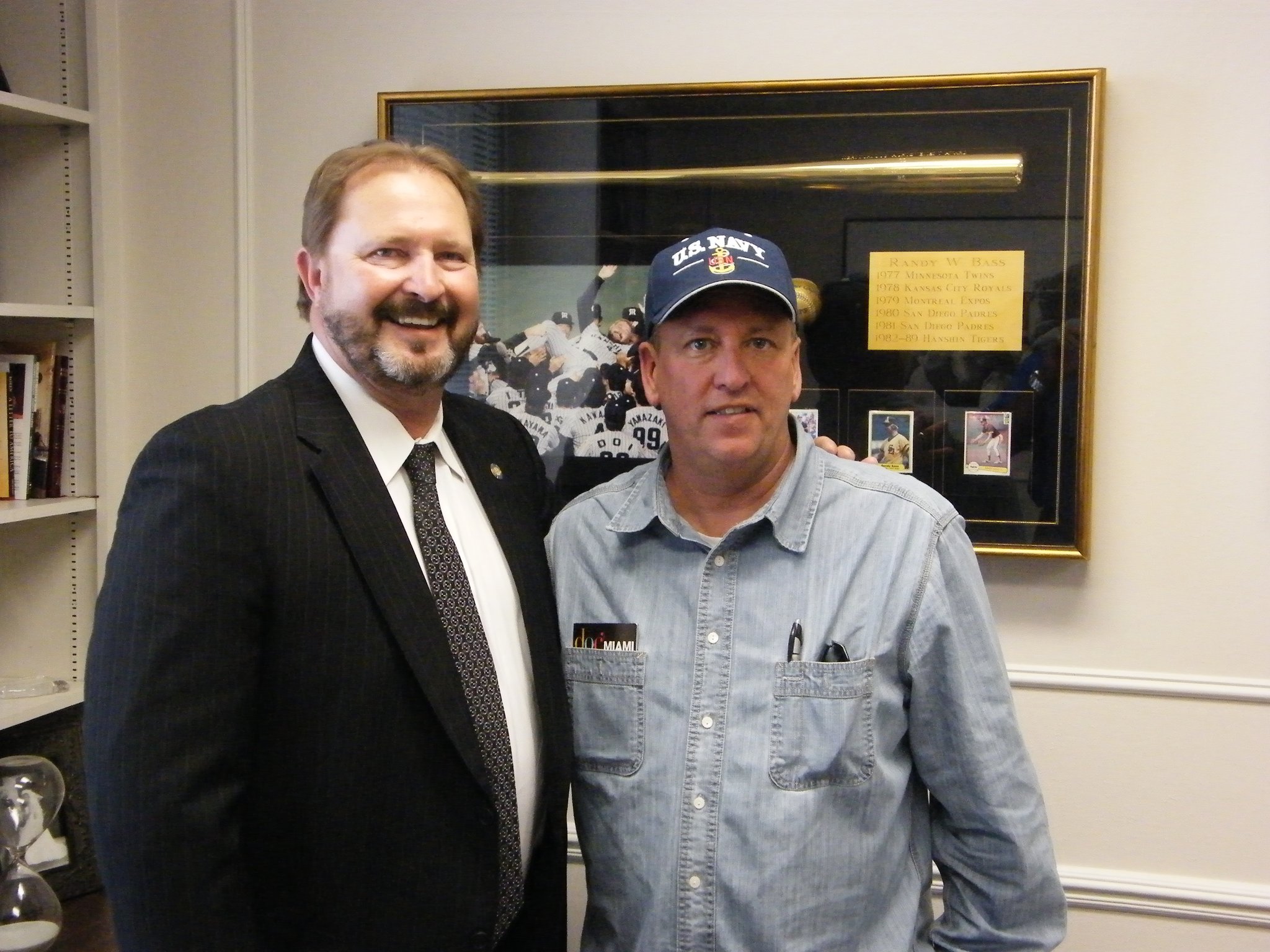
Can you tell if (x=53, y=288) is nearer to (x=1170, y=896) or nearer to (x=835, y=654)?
(x=835, y=654)

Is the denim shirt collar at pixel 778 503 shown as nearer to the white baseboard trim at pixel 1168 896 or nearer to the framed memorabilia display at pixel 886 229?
the framed memorabilia display at pixel 886 229

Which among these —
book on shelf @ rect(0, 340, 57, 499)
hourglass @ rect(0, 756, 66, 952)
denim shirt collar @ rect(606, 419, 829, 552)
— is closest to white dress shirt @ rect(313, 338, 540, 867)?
denim shirt collar @ rect(606, 419, 829, 552)

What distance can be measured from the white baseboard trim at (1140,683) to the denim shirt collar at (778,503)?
0.84 metres

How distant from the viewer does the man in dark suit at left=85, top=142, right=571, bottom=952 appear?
1.15 meters

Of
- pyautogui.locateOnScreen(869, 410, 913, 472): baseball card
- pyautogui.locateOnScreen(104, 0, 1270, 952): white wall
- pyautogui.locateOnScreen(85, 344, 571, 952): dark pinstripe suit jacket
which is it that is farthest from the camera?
pyautogui.locateOnScreen(869, 410, 913, 472): baseball card

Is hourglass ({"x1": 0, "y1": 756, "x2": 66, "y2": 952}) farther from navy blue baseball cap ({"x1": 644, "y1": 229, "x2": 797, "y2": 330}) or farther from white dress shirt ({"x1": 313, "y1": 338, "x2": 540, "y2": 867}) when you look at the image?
navy blue baseball cap ({"x1": 644, "y1": 229, "x2": 797, "y2": 330})

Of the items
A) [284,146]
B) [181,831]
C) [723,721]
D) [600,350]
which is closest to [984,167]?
[600,350]

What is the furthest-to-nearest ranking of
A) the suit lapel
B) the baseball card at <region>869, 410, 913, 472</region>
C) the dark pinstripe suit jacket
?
the baseball card at <region>869, 410, 913, 472</region> → the suit lapel → the dark pinstripe suit jacket

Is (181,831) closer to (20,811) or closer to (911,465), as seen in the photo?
(20,811)

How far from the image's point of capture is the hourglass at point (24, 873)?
182 cm

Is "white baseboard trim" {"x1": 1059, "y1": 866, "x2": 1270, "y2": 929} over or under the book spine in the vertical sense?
under

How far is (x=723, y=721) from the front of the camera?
134 centimetres

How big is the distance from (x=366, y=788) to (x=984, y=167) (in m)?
1.48

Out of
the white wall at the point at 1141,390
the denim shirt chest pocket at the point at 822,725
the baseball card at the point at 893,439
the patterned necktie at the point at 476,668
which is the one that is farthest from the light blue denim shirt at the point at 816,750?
the white wall at the point at 1141,390
